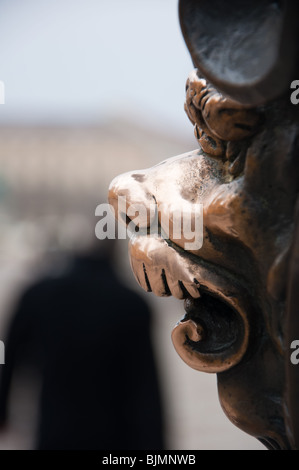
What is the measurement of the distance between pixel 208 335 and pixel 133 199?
0.45 feet

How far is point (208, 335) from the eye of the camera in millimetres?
606

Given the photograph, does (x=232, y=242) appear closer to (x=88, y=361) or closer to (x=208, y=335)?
(x=208, y=335)

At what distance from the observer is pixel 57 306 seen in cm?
196

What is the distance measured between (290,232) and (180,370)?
420 cm

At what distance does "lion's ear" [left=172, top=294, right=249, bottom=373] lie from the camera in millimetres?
597

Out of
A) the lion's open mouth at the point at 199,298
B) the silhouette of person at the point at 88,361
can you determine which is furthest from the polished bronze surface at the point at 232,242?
the silhouette of person at the point at 88,361

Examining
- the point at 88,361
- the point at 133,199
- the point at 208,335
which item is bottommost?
the point at 208,335

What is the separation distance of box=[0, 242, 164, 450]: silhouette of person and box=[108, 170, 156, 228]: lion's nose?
1.31 metres

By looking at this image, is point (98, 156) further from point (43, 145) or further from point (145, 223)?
point (145, 223)

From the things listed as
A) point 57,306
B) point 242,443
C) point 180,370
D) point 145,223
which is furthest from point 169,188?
point 180,370

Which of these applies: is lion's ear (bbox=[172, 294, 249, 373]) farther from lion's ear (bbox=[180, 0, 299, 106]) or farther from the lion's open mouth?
lion's ear (bbox=[180, 0, 299, 106])

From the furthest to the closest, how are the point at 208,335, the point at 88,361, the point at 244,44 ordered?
1. the point at 88,361
2. the point at 208,335
3. the point at 244,44

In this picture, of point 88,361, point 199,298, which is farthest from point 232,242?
point 88,361

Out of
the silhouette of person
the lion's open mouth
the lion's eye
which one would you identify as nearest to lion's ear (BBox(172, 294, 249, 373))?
the lion's open mouth
